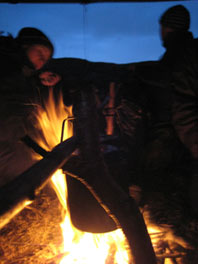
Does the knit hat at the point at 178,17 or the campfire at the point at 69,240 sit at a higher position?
the knit hat at the point at 178,17

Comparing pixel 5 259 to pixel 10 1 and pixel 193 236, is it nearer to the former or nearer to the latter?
pixel 193 236

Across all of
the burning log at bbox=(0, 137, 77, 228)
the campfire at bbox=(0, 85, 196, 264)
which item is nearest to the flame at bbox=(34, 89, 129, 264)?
the campfire at bbox=(0, 85, 196, 264)

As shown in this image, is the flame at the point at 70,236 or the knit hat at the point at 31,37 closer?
the flame at the point at 70,236

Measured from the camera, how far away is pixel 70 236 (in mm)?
2453

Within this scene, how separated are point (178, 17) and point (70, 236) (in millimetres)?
3169

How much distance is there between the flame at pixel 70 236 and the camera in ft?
7.16

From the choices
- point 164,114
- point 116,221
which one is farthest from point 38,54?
point 116,221

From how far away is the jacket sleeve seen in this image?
98.4 inches

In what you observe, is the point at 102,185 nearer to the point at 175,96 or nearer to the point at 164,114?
the point at 175,96

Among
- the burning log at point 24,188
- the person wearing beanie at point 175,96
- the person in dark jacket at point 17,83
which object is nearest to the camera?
the burning log at point 24,188

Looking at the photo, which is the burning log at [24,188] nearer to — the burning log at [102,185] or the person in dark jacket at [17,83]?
the burning log at [102,185]

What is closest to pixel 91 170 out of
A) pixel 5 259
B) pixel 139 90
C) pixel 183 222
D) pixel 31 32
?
pixel 5 259

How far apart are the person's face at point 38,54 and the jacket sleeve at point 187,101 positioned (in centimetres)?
180

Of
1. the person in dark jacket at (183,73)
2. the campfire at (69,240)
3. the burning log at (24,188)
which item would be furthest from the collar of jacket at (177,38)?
the burning log at (24,188)
